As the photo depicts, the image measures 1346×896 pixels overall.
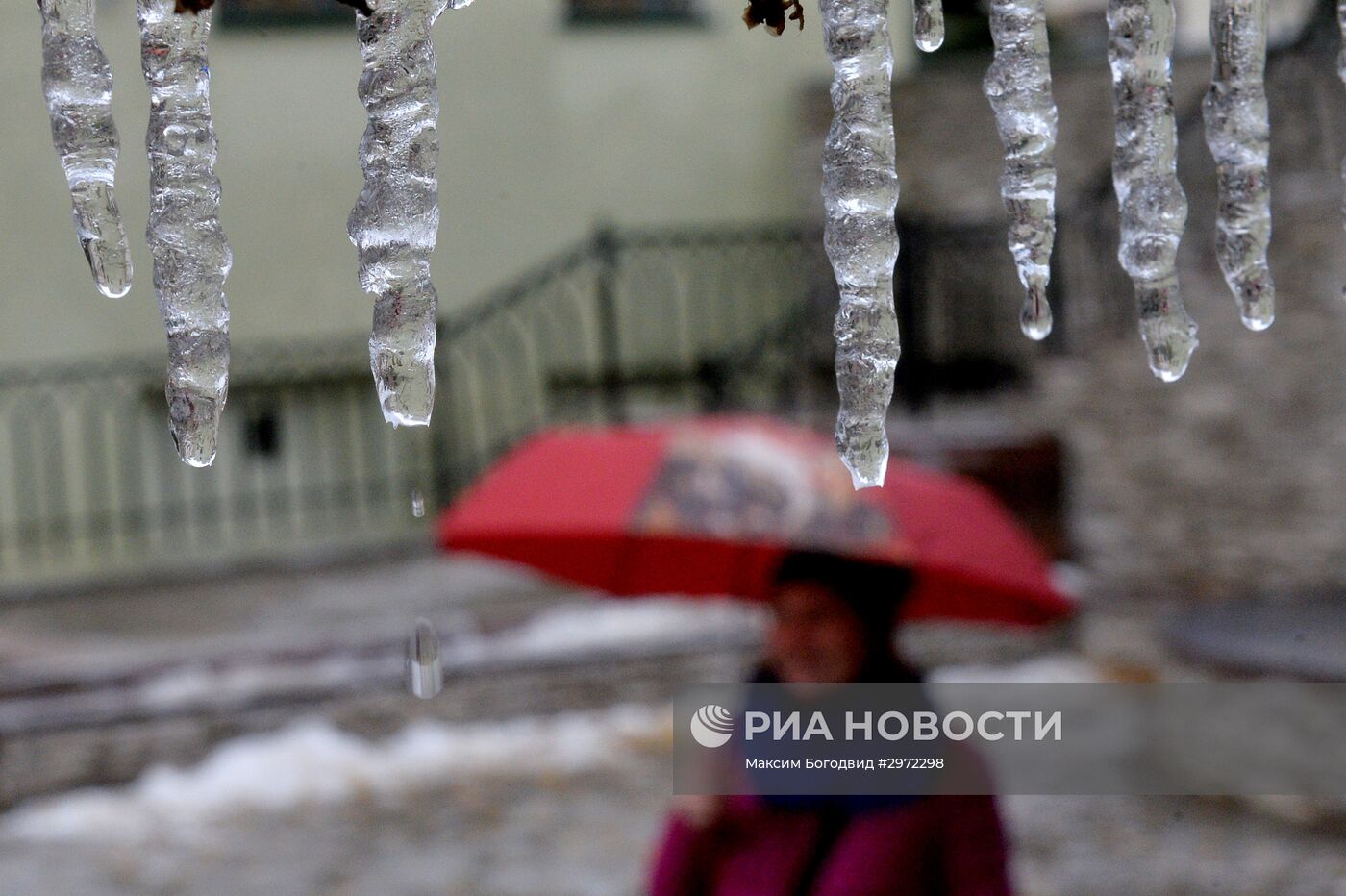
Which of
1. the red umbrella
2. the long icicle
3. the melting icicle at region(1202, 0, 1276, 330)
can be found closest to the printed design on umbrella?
the red umbrella

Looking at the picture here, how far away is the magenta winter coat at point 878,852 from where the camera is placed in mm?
1829

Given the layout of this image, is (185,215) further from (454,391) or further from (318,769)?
(454,391)

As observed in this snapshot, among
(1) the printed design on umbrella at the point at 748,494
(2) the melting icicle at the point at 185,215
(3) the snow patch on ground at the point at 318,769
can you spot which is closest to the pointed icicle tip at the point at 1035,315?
(2) the melting icicle at the point at 185,215

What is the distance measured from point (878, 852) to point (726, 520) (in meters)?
0.94

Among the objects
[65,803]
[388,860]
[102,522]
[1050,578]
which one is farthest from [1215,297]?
[102,522]

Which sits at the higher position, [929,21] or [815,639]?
[929,21]

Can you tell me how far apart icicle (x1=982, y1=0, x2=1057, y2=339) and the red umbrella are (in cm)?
126

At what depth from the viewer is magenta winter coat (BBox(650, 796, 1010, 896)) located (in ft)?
6.00

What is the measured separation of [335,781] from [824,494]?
11.1 ft

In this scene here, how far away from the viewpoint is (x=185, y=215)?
0.96 m

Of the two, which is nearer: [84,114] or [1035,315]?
[84,114]

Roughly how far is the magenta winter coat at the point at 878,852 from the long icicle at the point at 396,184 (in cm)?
→ 113

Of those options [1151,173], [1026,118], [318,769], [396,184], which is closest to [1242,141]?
[1151,173]

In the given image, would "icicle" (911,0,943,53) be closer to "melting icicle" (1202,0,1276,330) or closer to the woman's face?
"melting icicle" (1202,0,1276,330)
